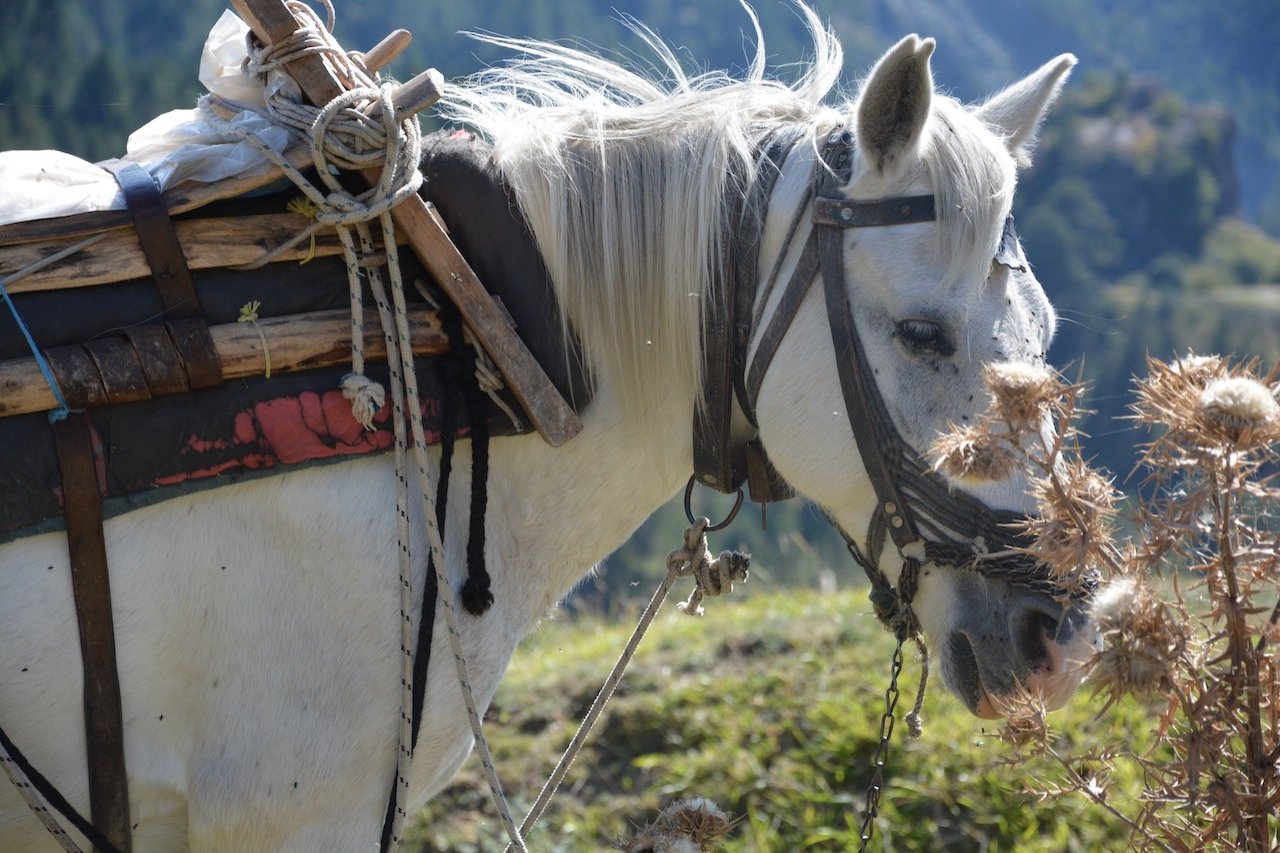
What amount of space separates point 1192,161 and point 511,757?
160ft

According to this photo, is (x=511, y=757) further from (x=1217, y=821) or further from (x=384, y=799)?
(x=1217, y=821)

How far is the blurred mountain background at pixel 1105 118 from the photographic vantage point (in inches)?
1177

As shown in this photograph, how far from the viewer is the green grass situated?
3.06m

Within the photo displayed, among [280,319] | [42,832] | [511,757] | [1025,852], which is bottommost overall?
[511,757]

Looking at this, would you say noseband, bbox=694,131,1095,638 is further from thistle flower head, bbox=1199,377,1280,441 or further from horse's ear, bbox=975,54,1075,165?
thistle flower head, bbox=1199,377,1280,441

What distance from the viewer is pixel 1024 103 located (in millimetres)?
1943

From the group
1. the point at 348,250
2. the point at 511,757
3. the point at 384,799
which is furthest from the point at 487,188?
the point at 511,757

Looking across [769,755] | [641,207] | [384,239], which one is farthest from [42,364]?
[769,755]

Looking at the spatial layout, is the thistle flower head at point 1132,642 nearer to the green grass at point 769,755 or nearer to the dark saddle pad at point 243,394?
the dark saddle pad at point 243,394

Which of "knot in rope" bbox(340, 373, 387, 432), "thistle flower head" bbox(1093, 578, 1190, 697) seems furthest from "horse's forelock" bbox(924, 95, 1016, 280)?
"knot in rope" bbox(340, 373, 387, 432)

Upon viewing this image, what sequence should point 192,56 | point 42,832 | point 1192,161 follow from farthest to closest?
point 1192,161 < point 192,56 < point 42,832

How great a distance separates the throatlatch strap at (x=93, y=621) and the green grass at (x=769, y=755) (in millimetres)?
1324

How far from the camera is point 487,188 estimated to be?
1.81m

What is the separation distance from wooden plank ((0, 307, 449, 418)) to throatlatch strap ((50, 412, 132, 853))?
0.07 metres
